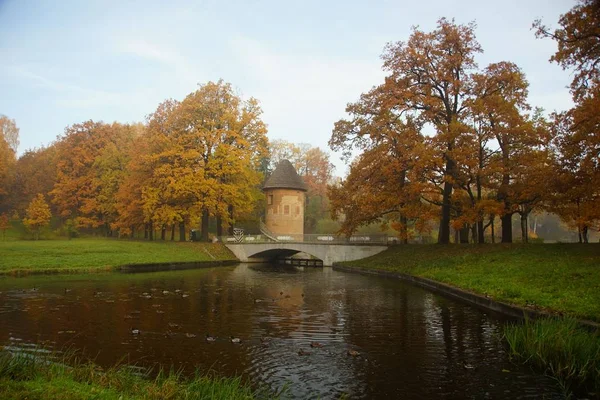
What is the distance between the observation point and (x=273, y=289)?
22875mm

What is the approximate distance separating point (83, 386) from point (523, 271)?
18.0 m

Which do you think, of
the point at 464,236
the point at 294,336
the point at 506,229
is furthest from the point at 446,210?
the point at 294,336

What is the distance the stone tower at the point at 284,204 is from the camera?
51188mm

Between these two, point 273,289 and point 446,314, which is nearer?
point 446,314

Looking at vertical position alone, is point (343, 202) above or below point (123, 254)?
above

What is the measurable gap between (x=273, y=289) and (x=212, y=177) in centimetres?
2275

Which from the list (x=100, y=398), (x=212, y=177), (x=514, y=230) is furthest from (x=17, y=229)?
(x=514, y=230)

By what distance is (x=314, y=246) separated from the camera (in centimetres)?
4166

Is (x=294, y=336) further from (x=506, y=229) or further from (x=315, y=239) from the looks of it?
(x=315, y=239)

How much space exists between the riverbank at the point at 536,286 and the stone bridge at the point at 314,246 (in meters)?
4.03

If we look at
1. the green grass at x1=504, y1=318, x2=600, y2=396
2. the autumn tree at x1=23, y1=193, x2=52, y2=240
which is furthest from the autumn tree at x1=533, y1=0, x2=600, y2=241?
the autumn tree at x1=23, y1=193, x2=52, y2=240

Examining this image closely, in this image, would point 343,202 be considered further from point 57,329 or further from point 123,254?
point 57,329

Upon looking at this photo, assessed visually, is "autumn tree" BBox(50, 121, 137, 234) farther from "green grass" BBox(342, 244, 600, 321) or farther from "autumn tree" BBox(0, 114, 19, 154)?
"green grass" BBox(342, 244, 600, 321)

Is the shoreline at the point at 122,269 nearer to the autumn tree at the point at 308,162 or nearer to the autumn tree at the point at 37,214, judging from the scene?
the autumn tree at the point at 37,214
